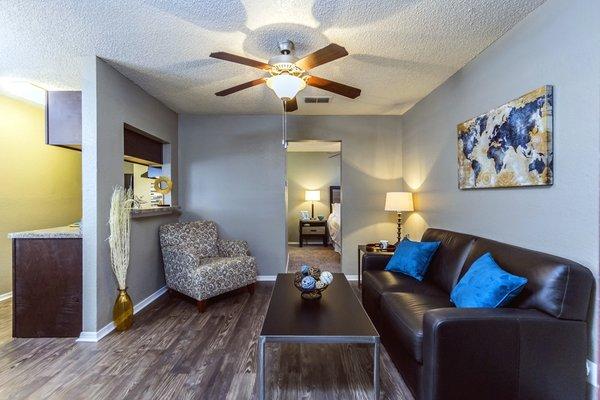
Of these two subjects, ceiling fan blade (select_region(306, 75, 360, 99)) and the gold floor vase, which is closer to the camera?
ceiling fan blade (select_region(306, 75, 360, 99))

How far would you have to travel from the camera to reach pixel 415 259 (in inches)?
110

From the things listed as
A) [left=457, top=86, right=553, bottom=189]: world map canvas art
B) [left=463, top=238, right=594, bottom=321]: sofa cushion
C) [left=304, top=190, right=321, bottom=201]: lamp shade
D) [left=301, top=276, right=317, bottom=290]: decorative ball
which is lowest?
[left=301, top=276, right=317, bottom=290]: decorative ball

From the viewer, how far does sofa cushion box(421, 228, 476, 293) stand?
8.02 feet

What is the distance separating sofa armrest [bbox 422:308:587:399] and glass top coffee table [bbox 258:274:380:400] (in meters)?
0.34

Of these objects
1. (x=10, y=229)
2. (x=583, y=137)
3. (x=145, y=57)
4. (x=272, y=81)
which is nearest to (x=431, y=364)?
(x=583, y=137)

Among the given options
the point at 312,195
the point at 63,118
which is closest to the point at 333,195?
the point at 312,195

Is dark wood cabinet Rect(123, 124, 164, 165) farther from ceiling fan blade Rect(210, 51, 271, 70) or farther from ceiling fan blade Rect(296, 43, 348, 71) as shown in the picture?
ceiling fan blade Rect(296, 43, 348, 71)

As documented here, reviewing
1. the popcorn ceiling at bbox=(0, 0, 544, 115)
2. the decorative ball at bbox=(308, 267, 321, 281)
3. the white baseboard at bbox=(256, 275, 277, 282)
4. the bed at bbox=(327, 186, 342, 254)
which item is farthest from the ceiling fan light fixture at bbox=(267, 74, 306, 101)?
the bed at bbox=(327, 186, 342, 254)

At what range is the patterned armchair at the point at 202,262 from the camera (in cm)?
322

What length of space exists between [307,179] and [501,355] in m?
6.44

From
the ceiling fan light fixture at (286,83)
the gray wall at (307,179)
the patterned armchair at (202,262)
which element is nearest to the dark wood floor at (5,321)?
the patterned armchair at (202,262)

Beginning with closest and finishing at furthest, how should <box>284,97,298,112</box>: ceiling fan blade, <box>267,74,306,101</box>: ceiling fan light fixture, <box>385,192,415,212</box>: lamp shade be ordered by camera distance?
1. <box>267,74,306,101</box>: ceiling fan light fixture
2. <box>284,97,298,112</box>: ceiling fan blade
3. <box>385,192,415,212</box>: lamp shade

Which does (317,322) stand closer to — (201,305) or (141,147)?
(201,305)

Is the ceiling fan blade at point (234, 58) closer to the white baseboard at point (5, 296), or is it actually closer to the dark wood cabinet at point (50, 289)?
the dark wood cabinet at point (50, 289)
